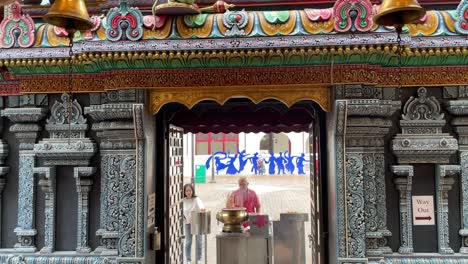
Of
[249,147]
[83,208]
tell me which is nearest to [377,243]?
[83,208]

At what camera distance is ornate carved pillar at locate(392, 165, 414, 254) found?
13.7 ft

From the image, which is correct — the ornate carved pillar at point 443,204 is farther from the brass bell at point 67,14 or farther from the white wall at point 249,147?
the white wall at point 249,147

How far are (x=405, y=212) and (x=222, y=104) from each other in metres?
2.15

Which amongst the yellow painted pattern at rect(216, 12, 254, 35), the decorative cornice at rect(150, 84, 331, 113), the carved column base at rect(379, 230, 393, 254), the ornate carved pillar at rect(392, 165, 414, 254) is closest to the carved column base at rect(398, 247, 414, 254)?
the ornate carved pillar at rect(392, 165, 414, 254)

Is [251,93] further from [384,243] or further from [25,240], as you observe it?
[25,240]

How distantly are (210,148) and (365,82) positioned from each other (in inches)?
1039

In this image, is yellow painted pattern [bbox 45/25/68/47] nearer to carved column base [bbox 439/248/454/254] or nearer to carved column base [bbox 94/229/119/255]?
carved column base [bbox 94/229/119/255]

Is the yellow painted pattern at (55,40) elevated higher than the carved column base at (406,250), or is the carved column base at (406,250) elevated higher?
the yellow painted pattern at (55,40)

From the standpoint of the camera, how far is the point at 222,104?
4.25 m

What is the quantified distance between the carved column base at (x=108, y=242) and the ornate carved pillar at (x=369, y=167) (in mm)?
2343

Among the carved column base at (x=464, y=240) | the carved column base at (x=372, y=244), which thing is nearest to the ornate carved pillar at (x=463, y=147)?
the carved column base at (x=464, y=240)

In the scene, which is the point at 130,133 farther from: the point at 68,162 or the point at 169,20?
the point at 169,20

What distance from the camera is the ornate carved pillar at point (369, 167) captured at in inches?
157

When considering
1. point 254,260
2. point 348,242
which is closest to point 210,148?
point 254,260
